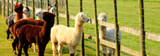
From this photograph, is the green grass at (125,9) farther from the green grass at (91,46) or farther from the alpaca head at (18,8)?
the alpaca head at (18,8)

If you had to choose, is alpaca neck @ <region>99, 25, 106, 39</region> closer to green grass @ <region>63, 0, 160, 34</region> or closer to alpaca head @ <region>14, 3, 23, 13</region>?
alpaca head @ <region>14, 3, 23, 13</region>

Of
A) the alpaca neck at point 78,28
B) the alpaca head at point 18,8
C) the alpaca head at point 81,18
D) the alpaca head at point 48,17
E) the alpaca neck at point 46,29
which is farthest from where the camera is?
the alpaca head at point 18,8

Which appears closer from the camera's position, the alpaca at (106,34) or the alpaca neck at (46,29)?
the alpaca neck at (46,29)

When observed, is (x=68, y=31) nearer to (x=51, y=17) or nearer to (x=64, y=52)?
(x=51, y=17)

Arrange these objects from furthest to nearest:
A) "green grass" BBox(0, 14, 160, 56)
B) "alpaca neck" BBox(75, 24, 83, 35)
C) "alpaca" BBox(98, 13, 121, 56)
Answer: "green grass" BBox(0, 14, 160, 56)
"alpaca" BBox(98, 13, 121, 56)
"alpaca neck" BBox(75, 24, 83, 35)

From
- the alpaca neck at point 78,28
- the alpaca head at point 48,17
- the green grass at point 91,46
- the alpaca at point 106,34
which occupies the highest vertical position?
the alpaca head at point 48,17

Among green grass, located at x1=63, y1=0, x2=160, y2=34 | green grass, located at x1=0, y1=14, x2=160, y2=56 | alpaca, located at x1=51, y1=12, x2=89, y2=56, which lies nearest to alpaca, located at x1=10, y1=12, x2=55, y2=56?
alpaca, located at x1=51, y1=12, x2=89, y2=56

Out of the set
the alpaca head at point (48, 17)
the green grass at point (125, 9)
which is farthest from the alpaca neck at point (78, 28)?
the green grass at point (125, 9)

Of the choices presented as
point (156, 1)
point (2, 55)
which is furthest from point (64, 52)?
point (156, 1)

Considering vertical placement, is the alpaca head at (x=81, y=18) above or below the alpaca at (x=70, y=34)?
above

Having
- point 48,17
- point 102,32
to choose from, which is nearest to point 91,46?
point 102,32

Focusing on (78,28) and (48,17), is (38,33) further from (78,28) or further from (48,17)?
(78,28)

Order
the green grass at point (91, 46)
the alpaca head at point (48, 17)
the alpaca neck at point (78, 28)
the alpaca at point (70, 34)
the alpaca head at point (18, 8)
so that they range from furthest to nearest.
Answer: the alpaca head at point (18, 8) < the green grass at point (91, 46) < the alpaca head at point (48, 17) < the alpaca neck at point (78, 28) < the alpaca at point (70, 34)

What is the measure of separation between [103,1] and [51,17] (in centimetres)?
1387
